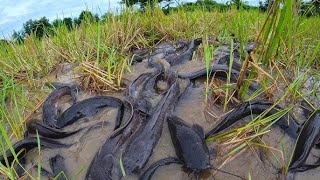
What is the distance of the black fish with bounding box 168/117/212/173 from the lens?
164cm

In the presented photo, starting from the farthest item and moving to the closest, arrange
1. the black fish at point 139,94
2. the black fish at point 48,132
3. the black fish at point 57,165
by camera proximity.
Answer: the black fish at point 139,94, the black fish at point 48,132, the black fish at point 57,165

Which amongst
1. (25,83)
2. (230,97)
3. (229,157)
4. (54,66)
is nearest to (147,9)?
(54,66)

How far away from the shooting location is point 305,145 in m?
1.67

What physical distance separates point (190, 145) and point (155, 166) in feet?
0.65

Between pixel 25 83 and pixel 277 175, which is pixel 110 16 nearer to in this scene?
pixel 25 83

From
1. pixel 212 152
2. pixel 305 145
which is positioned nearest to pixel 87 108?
pixel 212 152

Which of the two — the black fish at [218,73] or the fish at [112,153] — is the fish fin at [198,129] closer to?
the fish at [112,153]

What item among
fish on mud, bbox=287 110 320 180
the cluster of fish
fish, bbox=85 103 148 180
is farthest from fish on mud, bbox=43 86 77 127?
fish on mud, bbox=287 110 320 180

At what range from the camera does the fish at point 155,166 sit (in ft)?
5.39

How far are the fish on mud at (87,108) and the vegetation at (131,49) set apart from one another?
217 mm

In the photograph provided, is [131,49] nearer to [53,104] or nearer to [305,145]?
[53,104]

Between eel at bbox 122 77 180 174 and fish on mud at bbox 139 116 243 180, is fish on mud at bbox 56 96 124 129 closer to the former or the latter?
eel at bbox 122 77 180 174

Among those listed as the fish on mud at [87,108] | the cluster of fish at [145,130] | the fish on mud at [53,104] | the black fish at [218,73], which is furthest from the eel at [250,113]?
the fish on mud at [53,104]

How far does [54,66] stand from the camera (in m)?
3.04
